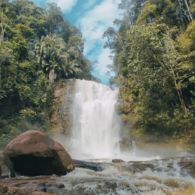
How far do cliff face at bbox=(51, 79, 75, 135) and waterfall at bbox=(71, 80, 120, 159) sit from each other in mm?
511

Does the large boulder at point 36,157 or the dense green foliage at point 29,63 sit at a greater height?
the dense green foliage at point 29,63

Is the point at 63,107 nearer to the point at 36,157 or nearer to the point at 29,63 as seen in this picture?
the point at 29,63

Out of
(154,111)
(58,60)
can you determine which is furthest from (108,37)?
(154,111)

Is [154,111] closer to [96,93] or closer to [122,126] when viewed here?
[122,126]

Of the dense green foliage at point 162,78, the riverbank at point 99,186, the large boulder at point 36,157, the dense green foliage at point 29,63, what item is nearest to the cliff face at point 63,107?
the dense green foliage at point 29,63

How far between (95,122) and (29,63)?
987 centimetres

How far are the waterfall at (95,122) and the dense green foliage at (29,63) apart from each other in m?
3.12

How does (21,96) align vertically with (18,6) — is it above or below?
below

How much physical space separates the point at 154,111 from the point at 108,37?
16663 mm

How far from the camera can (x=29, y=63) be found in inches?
1506

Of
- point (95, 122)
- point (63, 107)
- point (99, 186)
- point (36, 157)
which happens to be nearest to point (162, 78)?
point (95, 122)

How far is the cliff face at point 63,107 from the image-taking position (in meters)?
35.0

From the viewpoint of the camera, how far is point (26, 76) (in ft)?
121

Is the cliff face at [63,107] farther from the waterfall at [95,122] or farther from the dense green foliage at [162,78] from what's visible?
the dense green foliage at [162,78]
